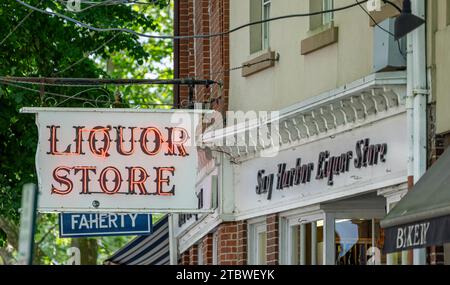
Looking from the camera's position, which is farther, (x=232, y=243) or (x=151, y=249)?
(x=151, y=249)

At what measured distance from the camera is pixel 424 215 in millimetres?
12578

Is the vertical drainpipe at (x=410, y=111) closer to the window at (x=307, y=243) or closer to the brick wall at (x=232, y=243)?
the window at (x=307, y=243)

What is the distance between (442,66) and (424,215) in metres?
2.26

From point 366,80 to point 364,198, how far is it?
2590 millimetres

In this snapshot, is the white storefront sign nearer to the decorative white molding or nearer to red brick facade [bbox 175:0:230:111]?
the decorative white molding

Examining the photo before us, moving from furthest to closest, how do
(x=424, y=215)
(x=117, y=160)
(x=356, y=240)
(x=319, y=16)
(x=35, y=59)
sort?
(x=35, y=59), (x=117, y=160), (x=356, y=240), (x=319, y=16), (x=424, y=215)

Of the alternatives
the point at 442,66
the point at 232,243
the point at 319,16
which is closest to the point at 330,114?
the point at 319,16

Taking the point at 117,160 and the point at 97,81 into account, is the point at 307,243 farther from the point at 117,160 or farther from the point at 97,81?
the point at 97,81

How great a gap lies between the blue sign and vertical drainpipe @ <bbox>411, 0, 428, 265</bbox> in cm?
785

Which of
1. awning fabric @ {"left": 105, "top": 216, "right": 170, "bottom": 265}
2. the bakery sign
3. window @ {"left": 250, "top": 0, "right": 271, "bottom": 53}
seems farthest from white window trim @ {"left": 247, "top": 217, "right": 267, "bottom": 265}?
awning fabric @ {"left": 105, "top": 216, "right": 170, "bottom": 265}

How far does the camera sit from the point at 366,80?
595 inches

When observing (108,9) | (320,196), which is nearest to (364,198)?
(320,196)
